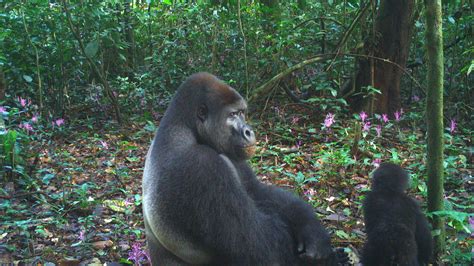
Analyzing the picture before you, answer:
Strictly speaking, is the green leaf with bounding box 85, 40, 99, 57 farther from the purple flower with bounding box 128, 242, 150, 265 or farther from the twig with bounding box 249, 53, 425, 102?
the purple flower with bounding box 128, 242, 150, 265

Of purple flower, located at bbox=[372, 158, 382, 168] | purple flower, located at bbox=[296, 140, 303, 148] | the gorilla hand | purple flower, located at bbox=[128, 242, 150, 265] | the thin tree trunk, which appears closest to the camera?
the gorilla hand

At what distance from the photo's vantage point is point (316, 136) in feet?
22.0

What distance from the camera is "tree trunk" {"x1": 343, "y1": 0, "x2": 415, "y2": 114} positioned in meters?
7.37

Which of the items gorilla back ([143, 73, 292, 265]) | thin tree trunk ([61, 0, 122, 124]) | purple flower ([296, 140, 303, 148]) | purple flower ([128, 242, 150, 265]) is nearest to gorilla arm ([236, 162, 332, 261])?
gorilla back ([143, 73, 292, 265])

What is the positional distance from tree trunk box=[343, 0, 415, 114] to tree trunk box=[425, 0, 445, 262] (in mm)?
3678

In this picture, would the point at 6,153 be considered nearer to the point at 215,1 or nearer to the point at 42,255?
the point at 42,255

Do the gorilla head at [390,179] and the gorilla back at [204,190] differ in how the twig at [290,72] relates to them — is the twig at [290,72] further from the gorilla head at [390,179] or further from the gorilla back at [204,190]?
the gorilla back at [204,190]

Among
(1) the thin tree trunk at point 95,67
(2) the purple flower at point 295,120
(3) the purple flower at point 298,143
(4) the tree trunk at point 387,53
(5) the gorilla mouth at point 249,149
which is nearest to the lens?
(5) the gorilla mouth at point 249,149

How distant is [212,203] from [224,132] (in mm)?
574

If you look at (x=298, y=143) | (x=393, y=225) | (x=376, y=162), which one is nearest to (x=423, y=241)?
(x=393, y=225)

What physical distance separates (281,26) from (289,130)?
6.35 ft

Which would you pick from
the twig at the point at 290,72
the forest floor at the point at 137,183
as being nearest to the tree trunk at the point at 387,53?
the twig at the point at 290,72

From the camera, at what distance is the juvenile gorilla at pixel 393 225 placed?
316 cm

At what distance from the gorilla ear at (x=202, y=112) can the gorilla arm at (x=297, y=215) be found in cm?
48
